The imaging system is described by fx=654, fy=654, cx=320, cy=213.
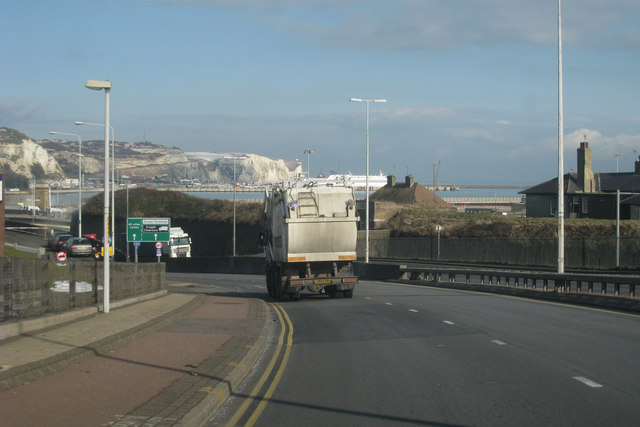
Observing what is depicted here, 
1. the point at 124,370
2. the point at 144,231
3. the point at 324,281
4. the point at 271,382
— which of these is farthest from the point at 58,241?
the point at 271,382

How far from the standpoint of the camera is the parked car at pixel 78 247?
50719mm

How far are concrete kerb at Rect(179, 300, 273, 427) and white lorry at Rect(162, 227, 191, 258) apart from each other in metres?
57.2

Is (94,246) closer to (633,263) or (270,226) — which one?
(270,226)

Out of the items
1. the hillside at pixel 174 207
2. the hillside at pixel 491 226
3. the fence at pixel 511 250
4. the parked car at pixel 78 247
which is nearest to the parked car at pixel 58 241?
the parked car at pixel 78 247

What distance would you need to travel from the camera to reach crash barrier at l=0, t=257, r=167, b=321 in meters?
12.5

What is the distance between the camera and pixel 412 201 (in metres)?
94.2

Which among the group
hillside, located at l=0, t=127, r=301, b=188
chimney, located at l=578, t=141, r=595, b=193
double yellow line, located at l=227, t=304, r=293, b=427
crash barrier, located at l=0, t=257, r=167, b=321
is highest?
hillside, located at l=0, t=127, r=301, b=188

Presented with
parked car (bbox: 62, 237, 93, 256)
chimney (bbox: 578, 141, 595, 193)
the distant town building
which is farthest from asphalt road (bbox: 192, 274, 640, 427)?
chimney (bbox: 578, 141, 595, 193)

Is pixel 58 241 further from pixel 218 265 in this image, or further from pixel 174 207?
pixel 174 207

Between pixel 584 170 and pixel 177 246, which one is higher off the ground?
pixel 584 170

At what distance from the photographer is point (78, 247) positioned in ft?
167

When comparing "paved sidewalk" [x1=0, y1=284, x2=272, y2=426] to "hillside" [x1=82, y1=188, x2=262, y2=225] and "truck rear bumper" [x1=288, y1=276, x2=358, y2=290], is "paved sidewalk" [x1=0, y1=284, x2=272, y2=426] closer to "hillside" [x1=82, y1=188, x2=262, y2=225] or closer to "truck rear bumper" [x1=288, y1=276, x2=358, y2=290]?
"truck rear bumper" [x1=288, y1=276, x2=358, y2=290]

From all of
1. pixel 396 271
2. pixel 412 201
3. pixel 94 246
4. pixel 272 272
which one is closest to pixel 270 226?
pixel 272 272

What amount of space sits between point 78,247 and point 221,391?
45624 millimetres
